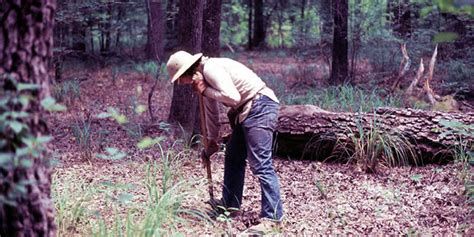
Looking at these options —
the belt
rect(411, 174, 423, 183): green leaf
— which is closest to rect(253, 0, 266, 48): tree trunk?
rect(411, 174, 423, 183): green leaf

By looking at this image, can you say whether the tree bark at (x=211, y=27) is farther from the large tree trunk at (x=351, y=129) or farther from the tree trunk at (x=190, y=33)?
the large tree trunk at (x=351, y=129)

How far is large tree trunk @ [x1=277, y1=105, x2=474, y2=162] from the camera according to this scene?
231 inches

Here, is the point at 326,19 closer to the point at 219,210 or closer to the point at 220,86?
the point at 219,210

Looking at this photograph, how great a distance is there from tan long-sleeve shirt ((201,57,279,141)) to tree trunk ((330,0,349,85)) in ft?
21.7

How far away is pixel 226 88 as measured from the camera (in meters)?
3.96

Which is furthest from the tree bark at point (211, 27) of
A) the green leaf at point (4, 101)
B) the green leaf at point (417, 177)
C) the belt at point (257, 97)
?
the green leaf at point (4, 101)

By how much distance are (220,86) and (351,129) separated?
8.19 feet

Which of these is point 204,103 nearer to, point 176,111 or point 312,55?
point 176,111

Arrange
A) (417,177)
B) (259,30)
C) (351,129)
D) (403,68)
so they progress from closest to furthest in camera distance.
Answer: (417,177) → (351,129) → (403,68) → (259,30)

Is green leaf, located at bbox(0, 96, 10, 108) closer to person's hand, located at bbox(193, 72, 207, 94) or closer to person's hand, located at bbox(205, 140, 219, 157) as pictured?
person's hand, located at bbox(193, 72, 207, 94)

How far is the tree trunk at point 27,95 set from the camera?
2.40 m

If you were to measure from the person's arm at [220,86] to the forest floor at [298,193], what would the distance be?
818 millimetres

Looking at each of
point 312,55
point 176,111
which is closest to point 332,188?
point 176,111

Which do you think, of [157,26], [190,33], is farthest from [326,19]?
[190,33]
